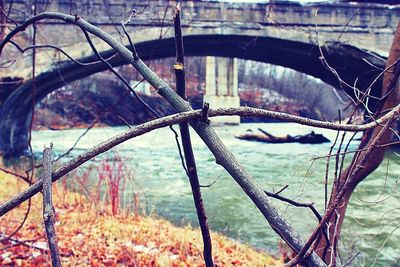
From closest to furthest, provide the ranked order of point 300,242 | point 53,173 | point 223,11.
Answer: point 53,173, point 300,242, point 223,11

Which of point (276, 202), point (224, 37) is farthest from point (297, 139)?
point (276, 202)

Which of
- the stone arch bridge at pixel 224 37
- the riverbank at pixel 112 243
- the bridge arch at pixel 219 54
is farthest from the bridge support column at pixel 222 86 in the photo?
the riverbank at pixel 112 243

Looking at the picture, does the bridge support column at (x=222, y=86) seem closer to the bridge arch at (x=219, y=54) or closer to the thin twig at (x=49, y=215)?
the bridge arch at (x=219, y=54)

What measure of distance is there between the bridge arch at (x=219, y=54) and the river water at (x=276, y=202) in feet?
5.66

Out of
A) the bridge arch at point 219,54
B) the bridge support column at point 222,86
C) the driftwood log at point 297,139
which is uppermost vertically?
the bridge arch at point 219,54

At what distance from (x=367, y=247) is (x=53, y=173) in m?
4.11

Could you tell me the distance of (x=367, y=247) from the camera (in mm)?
4285

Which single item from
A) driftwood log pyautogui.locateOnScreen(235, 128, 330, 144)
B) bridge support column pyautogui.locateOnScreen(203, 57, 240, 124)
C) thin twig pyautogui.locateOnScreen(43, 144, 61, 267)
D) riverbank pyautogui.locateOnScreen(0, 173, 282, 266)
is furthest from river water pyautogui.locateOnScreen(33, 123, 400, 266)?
bridge support column pyautogui.locateOnScreen(203, 57, 240, 124)

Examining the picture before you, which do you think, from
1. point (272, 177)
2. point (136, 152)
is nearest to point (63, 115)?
point (136, 152)

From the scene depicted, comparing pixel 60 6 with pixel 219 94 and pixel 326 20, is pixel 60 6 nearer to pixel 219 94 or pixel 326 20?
pixel 326 20

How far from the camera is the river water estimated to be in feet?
13.6

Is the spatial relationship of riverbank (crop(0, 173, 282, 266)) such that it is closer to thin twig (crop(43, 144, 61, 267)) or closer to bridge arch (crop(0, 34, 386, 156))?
thin twig (crop(43, 144, 61, 267))

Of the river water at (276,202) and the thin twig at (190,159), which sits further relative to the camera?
the river water at (276,202)

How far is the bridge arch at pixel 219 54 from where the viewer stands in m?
9.78
